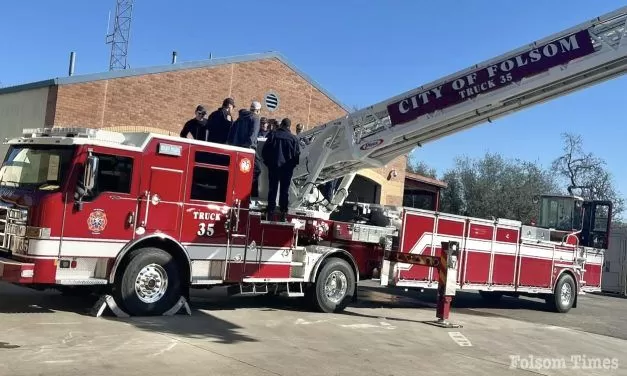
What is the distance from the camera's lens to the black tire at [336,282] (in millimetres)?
11258

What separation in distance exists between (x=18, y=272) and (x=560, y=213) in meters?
16.7

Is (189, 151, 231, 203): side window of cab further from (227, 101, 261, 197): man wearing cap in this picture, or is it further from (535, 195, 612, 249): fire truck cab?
(535, 195, 612, 249): fire truck cab

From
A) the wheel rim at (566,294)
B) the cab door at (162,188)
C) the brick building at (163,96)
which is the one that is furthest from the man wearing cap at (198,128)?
the wheel rim at (566,294)

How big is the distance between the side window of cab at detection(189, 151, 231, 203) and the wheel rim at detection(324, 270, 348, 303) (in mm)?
2733

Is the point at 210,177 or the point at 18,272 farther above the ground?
the point at 210,177

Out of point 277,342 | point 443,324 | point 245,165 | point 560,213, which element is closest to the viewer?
point 277,342

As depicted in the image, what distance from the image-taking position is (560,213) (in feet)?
65.3

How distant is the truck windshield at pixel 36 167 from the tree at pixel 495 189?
4018 cm

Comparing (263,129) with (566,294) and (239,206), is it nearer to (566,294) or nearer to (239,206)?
(239,206)

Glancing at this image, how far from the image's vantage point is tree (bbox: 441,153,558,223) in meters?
46.2

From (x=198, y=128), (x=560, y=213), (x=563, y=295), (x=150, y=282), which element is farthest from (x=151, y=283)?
(x=560, y=213)

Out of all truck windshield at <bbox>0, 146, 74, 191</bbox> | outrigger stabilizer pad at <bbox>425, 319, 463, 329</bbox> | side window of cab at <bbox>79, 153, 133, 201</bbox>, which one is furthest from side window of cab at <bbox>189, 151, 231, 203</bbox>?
outrigger stabilizer pad at <bbox>425, 319, 463, 329</bbox>

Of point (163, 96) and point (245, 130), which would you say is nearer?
point (245, 130)

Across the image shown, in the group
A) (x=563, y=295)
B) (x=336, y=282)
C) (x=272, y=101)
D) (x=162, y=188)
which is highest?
(x=272, y=101)
